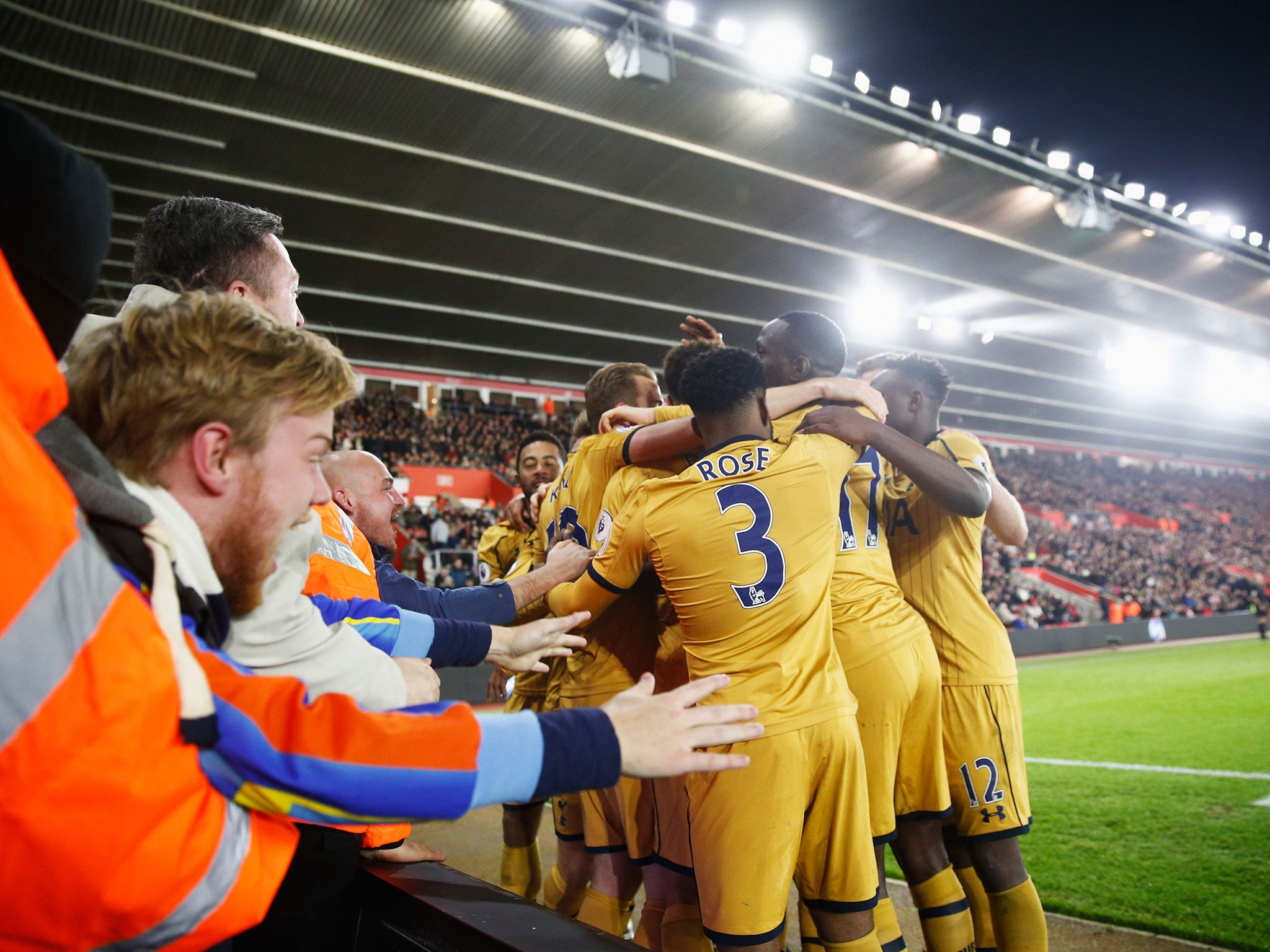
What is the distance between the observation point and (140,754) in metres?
0.85

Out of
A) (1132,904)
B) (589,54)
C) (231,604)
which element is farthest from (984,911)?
(589,54)

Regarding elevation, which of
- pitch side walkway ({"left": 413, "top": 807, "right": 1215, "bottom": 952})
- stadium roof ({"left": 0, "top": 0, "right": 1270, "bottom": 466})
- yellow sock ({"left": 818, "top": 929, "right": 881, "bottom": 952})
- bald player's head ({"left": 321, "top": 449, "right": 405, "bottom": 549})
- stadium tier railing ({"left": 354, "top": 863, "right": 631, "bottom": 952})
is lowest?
pitch side walkway ({"left": 413, "top": 807, "right": 1215, "bottom": 952})

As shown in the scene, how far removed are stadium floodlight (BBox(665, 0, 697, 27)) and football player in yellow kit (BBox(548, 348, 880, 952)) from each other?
14.5 m

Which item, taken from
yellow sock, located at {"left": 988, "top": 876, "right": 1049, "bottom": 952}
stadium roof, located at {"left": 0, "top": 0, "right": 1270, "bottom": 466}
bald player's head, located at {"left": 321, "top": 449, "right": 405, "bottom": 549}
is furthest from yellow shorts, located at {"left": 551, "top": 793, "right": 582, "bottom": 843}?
stadium roof, located at {"left": 0, "top": 0, "right": 1270, "bottom": 466}

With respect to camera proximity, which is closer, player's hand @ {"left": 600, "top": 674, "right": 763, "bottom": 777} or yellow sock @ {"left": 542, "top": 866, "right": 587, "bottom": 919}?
player's hand @ {"left": 600, "top": 674, "right": 763, "bottom": 777}

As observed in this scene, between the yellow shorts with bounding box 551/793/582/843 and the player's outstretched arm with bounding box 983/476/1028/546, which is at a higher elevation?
the player's outstretched arm with bounding box 983/476/1028/546

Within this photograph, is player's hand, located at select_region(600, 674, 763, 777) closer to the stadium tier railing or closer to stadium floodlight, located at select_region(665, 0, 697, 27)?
the stadium tier railing

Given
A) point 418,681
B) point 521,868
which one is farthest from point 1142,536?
point 418,681

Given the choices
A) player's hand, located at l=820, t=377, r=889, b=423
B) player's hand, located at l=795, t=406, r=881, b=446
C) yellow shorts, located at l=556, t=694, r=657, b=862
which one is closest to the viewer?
player's hand, located at l=795, t=406, r=881, b=446

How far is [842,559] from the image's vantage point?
304 centimetres

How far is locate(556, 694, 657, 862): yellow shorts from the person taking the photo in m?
2.94

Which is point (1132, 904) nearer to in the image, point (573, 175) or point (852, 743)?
point (852, 743)

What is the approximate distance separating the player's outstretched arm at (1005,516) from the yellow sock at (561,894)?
2.44m

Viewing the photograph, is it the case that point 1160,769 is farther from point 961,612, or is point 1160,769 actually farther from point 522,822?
point 522,822
